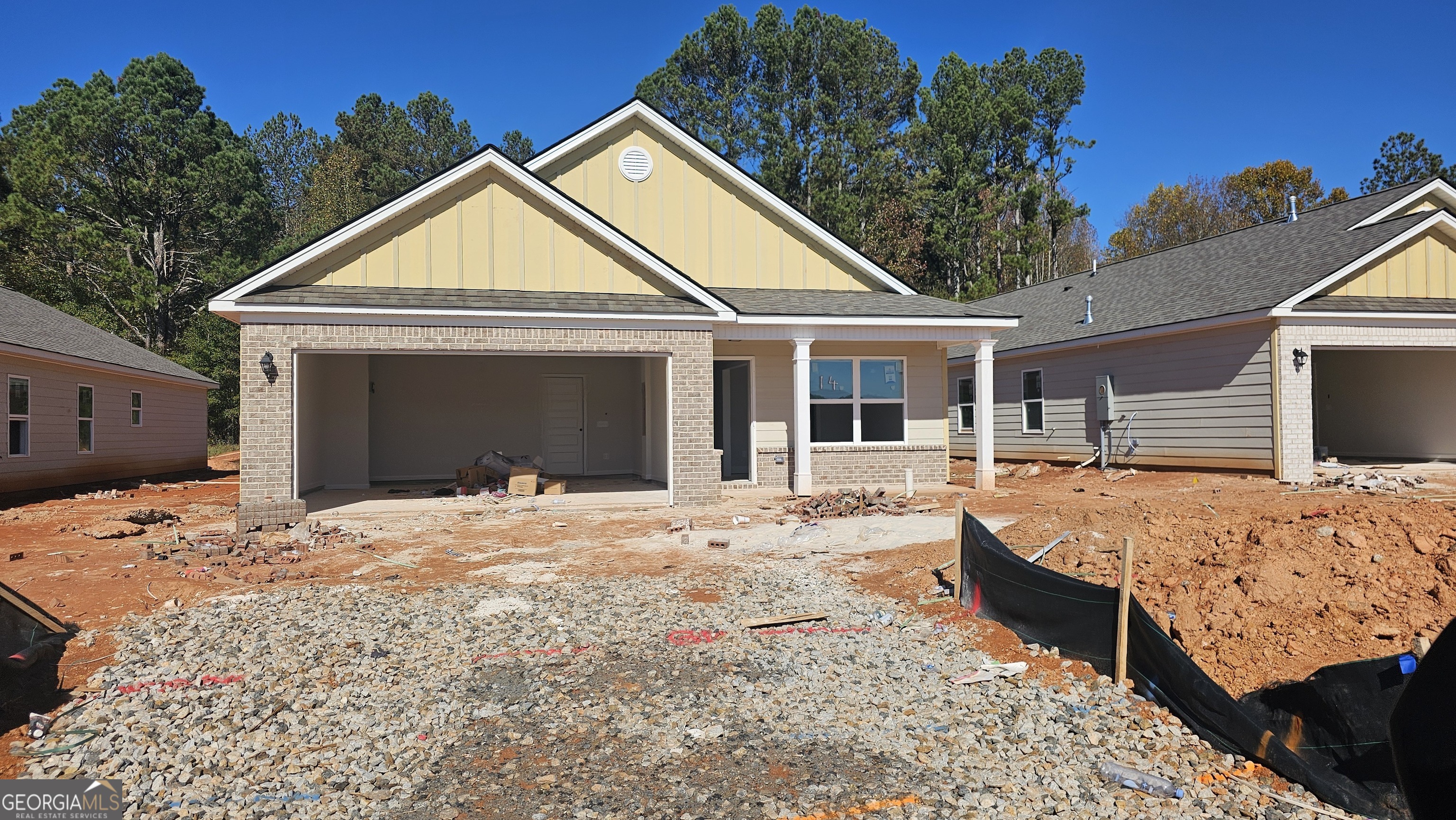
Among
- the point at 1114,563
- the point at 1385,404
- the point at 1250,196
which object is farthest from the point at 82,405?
the point at 1250,196

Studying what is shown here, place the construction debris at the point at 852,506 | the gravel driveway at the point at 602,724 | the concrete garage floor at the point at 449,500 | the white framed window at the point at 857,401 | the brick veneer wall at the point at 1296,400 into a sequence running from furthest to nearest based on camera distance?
the white framed window at the point at 857,401 → the brick veneer wall at the point at 1296,400 → the concrete garage floor at the point at 449,500 → the construction debris at the point at 852,506 → the gravel driveway at the point at 602,724

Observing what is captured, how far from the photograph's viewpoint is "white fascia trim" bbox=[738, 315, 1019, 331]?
1397cm

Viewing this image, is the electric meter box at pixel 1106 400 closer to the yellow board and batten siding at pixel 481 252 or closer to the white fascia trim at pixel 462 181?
the white fascia trim at pixel 462 181

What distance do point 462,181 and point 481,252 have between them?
3.60ft

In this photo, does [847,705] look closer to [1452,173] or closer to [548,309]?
[548,309]

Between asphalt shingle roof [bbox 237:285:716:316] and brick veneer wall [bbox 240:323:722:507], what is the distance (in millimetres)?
352

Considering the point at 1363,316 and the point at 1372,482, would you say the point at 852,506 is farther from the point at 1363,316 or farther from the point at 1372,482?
the point at 1363,316

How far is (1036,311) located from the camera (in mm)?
22531

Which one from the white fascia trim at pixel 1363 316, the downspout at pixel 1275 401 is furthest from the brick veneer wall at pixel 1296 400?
the white fascia trim at pixel 1363 316

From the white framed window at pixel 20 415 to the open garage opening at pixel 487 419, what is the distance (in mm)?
5780

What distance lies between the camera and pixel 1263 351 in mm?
14344

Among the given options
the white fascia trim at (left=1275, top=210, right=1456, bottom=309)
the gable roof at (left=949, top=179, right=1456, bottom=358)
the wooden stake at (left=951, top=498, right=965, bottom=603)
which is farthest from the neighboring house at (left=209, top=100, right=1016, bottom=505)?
the wooden stake at (left=951, top=498, right=965, bottom=603)

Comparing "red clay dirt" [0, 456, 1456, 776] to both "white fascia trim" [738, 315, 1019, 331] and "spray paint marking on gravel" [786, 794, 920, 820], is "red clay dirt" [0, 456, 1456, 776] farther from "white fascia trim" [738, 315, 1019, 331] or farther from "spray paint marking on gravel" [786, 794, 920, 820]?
"white fascia trim" [738, 315, 1019, 331]

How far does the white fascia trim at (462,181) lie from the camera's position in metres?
11.8
